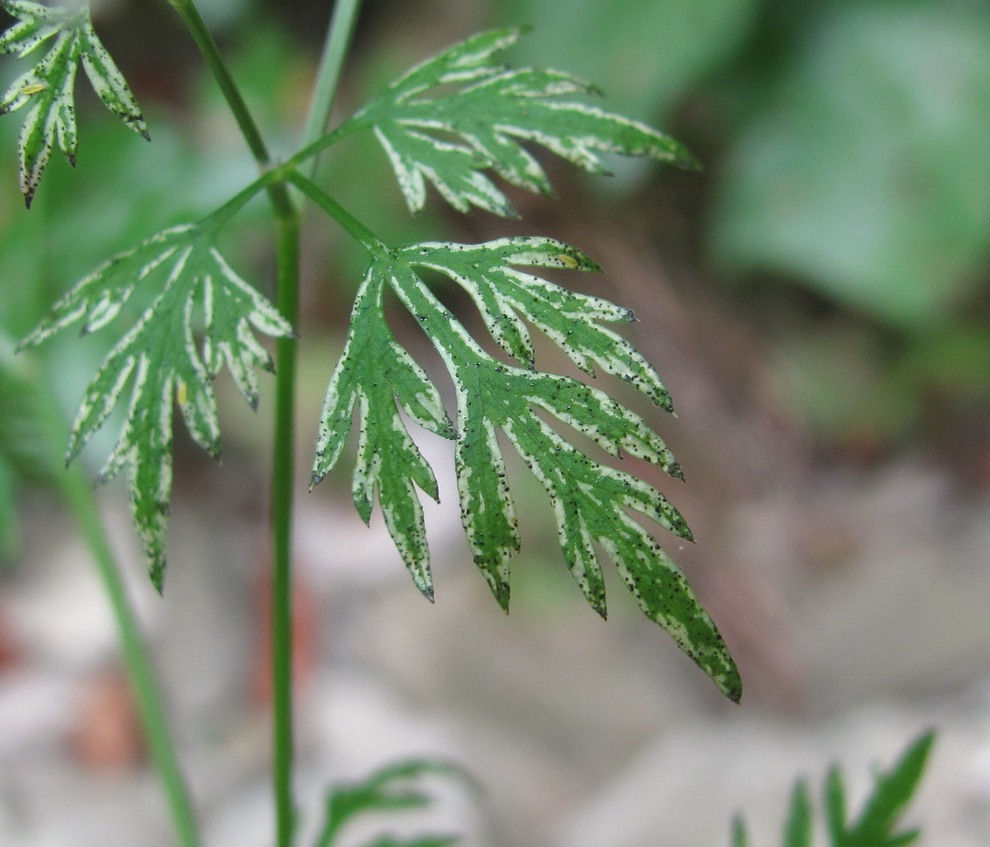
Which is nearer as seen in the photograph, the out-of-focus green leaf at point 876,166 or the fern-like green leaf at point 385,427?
the fern-like green leaf at point 385,427

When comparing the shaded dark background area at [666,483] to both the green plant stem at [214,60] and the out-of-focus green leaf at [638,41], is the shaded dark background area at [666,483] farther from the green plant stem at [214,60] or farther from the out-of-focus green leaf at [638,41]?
the green plant stem at [214,60]

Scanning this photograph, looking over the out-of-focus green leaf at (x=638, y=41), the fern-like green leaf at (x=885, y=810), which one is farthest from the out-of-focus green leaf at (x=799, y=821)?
the out-of-focus green leaf at (x=638, y=41)

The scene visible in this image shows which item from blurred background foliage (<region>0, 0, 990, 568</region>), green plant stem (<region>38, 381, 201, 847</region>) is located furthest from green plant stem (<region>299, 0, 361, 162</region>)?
blurred background foliage (<region>0, 0, 990, 568</region>)

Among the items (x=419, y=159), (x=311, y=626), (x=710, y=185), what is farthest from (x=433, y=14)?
(x=419, y=159)

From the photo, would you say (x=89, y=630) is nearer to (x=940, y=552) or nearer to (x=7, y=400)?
(x=7, y=400)

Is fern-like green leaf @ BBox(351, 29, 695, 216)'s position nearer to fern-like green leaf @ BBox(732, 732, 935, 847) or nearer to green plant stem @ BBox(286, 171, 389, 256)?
green plant stem @ BBox(286, 171, 389, 256)

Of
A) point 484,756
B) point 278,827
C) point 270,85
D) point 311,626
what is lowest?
point 278,827

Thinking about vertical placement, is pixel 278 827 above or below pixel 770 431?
below
